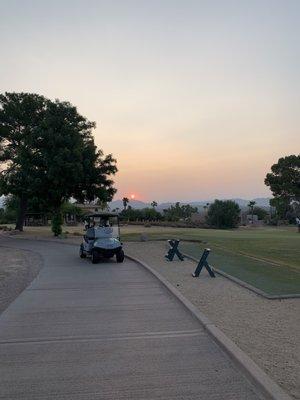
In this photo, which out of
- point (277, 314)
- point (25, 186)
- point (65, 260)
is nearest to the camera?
point (277, 314)

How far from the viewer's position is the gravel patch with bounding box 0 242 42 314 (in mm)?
12556

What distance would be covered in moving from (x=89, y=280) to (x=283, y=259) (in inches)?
331

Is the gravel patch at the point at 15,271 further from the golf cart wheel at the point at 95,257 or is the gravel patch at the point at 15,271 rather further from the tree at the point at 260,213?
the tree at the point at 260,213

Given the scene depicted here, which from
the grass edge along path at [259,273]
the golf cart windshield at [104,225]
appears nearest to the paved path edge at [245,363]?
the grass edge along path at [259,273]

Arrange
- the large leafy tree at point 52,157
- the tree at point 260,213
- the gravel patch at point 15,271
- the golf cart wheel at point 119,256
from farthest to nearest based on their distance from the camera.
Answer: the tree at point 260,213
the large leafy tree at point 52,157
the golf cart wheel at point 119,256
the gravel patch at point 15,271

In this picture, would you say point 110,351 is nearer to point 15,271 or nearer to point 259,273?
point 259,273

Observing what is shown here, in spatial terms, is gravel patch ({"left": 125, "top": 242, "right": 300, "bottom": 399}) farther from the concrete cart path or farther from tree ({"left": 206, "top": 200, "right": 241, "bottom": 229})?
tree ({"left": 206, "top": 200, "right": 241, "bottom": 229})

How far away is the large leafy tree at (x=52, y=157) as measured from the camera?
36875 millimetres

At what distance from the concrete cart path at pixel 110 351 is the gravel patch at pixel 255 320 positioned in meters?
0.40

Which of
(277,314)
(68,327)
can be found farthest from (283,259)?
(68,327)

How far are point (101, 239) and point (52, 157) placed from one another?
60.2ft

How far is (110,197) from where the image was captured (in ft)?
132

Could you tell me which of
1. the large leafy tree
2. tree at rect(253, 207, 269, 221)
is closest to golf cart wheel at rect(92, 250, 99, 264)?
the large leafy tree

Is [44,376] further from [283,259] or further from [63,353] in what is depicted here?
[283,259]
